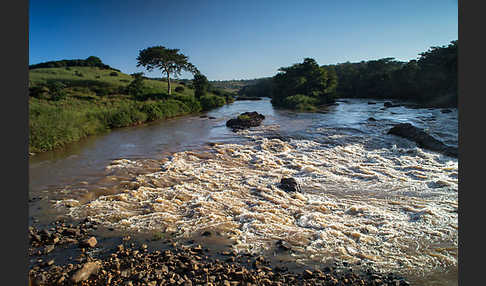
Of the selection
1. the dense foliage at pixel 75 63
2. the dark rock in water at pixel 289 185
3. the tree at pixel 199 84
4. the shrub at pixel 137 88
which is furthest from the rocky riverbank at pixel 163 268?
the dense foliage at pixel 75 63

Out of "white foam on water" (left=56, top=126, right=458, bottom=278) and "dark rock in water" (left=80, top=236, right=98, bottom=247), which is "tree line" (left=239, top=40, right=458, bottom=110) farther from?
"dark rock in water" (left=80, top=236, right=98, bottom=247)

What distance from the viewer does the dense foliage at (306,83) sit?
39.8m

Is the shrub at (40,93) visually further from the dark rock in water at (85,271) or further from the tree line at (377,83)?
the tree line at (377,83)

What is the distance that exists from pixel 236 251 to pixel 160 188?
155 inches

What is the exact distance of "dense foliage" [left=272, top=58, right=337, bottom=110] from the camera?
131 feet

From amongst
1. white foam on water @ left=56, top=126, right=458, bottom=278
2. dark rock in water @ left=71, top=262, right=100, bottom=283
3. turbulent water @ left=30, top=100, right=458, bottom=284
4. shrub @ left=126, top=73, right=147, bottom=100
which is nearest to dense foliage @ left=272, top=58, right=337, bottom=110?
shrub @ left=126, top=73, right=147, bottom=100

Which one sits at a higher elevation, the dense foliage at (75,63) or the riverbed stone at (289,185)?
the dense foliage at (75,63)

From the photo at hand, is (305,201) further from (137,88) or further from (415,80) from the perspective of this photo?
(415,80)

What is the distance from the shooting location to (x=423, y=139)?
11961mm

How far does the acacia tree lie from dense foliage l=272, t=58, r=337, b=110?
58.4 feet

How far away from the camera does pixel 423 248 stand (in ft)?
14.1

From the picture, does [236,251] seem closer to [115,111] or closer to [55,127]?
[55,127]

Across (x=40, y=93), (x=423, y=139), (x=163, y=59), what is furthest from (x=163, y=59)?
(x=423, y=139)

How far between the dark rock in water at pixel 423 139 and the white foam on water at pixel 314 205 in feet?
3.20
